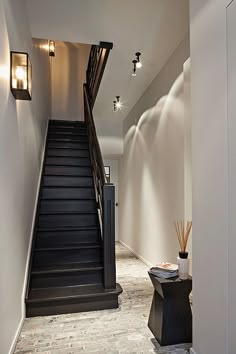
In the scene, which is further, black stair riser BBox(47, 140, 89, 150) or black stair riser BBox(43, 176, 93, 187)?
black stair riser BBox(47, 140, 89, 150)

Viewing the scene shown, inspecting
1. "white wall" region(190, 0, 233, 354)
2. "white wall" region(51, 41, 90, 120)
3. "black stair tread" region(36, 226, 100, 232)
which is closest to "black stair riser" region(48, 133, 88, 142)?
"white wall" region(51, 41, 90, 120)

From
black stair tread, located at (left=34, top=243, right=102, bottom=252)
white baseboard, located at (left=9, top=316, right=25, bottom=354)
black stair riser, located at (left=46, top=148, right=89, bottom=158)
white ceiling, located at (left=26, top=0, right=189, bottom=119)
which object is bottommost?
white baseboard, located at (left=9, top=316, right=25, bottom=354)

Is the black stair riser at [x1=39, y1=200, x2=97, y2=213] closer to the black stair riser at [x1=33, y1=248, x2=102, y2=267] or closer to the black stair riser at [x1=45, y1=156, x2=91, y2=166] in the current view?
the black stair riser at [x1=33, y1=248, x2=102, y2=267]

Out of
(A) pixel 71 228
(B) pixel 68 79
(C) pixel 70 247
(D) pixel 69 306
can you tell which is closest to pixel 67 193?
(A) pixel 71 228

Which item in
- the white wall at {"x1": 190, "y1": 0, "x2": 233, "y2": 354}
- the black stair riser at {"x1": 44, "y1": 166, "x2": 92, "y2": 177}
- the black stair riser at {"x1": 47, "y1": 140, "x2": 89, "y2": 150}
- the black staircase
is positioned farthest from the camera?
the black stair riser at {"x1": 47, "y1": 140, "x2": 89, "y2": 150}

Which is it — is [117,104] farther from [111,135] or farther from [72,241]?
[72,241]

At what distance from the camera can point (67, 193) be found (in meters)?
4.16

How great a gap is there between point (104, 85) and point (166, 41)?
1.60 m

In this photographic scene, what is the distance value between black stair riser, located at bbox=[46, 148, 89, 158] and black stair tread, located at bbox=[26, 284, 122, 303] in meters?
2.68

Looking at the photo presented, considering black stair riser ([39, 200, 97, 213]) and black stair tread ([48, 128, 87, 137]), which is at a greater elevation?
black stair tread ([48, 128, 87, 137])

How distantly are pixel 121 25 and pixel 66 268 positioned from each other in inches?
115

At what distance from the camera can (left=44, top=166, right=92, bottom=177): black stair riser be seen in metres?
4.53

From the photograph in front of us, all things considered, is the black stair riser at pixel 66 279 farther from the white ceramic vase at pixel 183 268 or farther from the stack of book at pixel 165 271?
the white ceramic vase at pixel 183 268

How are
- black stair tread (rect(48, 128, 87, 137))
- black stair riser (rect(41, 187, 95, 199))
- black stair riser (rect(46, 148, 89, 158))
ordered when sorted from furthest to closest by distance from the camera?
black stair tread (rect(48, 128, 87, 137)), black stair riser (rect(46, 148, 89, 158)), black stair riser (rect(41, 187, 95, 199))
